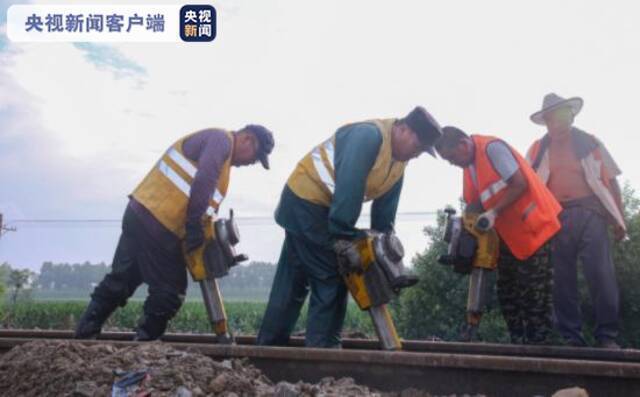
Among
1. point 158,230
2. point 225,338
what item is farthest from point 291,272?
point 158,230

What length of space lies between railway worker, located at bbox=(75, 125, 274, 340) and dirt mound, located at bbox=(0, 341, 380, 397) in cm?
124

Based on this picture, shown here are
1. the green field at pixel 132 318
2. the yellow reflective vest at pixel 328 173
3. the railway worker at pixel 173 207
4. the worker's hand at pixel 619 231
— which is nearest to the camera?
the yellow reflective vest at pixel 328 173

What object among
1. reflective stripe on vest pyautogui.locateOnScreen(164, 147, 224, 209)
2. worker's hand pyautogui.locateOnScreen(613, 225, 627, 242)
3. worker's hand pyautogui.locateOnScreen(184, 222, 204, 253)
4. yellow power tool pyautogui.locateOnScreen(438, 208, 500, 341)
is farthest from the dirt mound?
worker's hand pyautogui.locateOnScreen(613, 225, 627, 242)

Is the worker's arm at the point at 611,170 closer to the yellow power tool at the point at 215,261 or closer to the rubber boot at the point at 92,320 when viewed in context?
the yellow power tool at the point at 215,261

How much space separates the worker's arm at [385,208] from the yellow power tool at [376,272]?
2.29ft

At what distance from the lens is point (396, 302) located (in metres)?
8.28

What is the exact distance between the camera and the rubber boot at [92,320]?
5070 mm

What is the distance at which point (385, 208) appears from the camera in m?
4.68

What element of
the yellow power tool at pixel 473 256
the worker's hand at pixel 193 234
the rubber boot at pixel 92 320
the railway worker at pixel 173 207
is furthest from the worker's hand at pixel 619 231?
the rubber boot at pixel 92 320

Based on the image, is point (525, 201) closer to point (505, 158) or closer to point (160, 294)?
point (505, 158)

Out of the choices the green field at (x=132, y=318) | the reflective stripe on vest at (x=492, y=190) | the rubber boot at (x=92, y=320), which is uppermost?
the reflective stripe on vest at (x=492, y=190)

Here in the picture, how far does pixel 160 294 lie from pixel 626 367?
10.4 ft

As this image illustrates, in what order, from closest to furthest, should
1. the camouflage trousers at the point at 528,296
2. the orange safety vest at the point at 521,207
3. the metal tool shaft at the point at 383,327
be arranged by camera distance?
the metal tool shaft at the point at 383,327, the orange safety vest at the point at 521,207, the camouflage trousers at the point at 528,296

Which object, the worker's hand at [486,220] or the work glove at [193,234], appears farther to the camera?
the worker's hand at [486,220]
